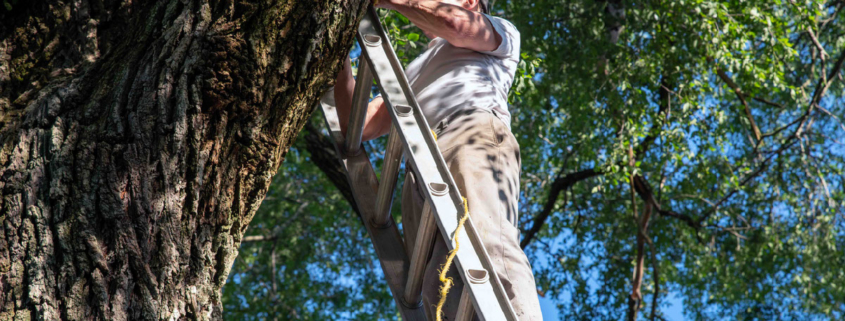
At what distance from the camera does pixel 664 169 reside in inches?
288

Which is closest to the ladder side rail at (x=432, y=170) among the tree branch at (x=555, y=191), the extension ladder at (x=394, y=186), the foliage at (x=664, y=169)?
the extension ladder at (x=394, y=186)

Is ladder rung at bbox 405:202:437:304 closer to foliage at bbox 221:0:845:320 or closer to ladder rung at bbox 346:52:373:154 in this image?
ladder rung at bbox 346:52:373:154

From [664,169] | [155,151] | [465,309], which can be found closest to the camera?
[155,151]

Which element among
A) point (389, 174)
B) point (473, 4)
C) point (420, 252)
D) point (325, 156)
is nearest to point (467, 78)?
point (473, 4)

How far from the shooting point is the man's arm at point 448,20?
236 cm

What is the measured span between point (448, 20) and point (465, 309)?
37.2 inches

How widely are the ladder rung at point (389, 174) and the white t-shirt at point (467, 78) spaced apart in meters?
0.29

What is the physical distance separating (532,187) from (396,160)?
7.34 meters

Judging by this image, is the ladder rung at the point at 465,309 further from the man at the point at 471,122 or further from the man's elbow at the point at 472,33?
the man's elbow at the point at 472,33

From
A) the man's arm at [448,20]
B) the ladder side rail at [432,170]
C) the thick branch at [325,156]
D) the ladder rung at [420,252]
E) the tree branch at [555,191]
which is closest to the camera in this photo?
the ladder side rail at [432,170]

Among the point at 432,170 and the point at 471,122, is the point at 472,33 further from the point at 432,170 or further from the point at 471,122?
the point at 432,170

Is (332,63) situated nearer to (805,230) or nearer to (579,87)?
(579,87)

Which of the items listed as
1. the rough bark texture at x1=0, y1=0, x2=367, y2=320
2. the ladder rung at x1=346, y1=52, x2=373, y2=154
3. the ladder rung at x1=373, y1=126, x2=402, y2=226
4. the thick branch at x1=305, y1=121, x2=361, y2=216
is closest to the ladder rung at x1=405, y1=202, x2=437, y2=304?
the ladder rung at x1=373, y1=126, x2=402, y2=226

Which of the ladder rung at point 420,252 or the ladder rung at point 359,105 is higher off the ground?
the ladder rung at point 359,105
